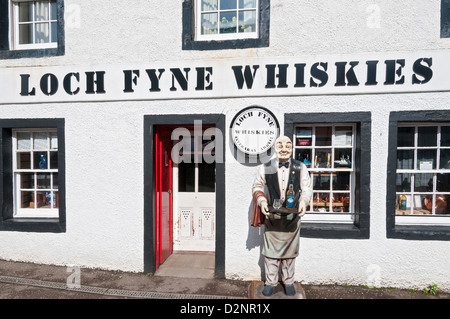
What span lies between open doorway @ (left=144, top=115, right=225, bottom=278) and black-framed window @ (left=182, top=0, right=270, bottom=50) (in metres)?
1.20

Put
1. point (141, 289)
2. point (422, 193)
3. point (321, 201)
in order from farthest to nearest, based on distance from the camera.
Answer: point (321, 201) < point (422, 193) < point (141, 289)

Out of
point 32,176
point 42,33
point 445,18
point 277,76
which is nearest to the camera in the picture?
point 445,18

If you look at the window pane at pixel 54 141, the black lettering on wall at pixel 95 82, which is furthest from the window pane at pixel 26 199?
the black lettering on wall at pixel 95 82

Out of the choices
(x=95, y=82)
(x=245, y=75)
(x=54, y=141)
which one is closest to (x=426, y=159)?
(x=245, y=75)

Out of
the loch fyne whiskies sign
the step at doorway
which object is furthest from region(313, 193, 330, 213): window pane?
the step at doorway

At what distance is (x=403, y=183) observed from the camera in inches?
173

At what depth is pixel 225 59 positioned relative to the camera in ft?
14.3

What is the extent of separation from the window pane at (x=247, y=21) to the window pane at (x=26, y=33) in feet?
12.6

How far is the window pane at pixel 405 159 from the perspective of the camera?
4.34m

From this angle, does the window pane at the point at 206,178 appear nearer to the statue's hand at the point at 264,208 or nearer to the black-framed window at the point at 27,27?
the statue's hand at the point at 264,208

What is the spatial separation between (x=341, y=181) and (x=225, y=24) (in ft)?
10.5

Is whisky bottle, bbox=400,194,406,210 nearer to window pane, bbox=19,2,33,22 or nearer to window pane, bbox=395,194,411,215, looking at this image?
window pane, bbox=395,194,411,215

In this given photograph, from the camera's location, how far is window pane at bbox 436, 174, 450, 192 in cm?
432

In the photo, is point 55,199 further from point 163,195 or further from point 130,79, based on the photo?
point 130,79
